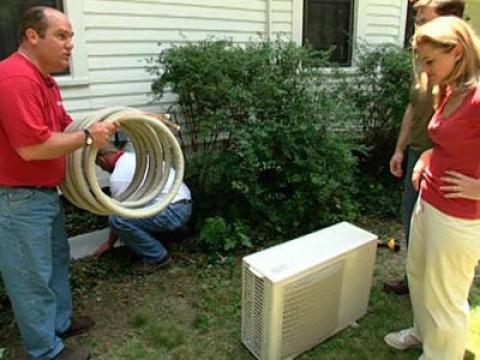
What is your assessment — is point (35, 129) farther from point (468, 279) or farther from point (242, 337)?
point (468, 279)

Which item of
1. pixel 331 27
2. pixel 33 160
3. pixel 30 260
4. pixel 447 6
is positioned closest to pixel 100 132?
pixel 33 160

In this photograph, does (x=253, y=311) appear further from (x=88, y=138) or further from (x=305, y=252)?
(x=88, y=138)

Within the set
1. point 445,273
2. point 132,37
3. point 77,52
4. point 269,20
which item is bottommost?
point 445,273

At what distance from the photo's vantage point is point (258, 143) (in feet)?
12.6

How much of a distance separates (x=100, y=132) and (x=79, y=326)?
51.7 inches

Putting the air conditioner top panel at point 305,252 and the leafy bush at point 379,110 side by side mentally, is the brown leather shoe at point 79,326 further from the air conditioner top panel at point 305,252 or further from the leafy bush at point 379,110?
the leafy bush at point 379,110

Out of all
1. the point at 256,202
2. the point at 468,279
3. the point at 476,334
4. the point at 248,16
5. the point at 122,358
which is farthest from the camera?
the point at 248,16

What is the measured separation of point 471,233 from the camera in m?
1.97

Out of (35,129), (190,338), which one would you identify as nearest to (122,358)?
(190,338)

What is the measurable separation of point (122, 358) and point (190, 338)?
410 millimetres

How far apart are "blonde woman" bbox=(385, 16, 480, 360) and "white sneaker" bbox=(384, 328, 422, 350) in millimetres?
422

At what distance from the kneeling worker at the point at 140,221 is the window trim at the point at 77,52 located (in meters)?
0.82

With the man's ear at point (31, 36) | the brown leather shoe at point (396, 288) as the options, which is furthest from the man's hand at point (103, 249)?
the brown leather shoe at point (396, 288)

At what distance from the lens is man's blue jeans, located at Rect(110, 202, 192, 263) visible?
3.33m
